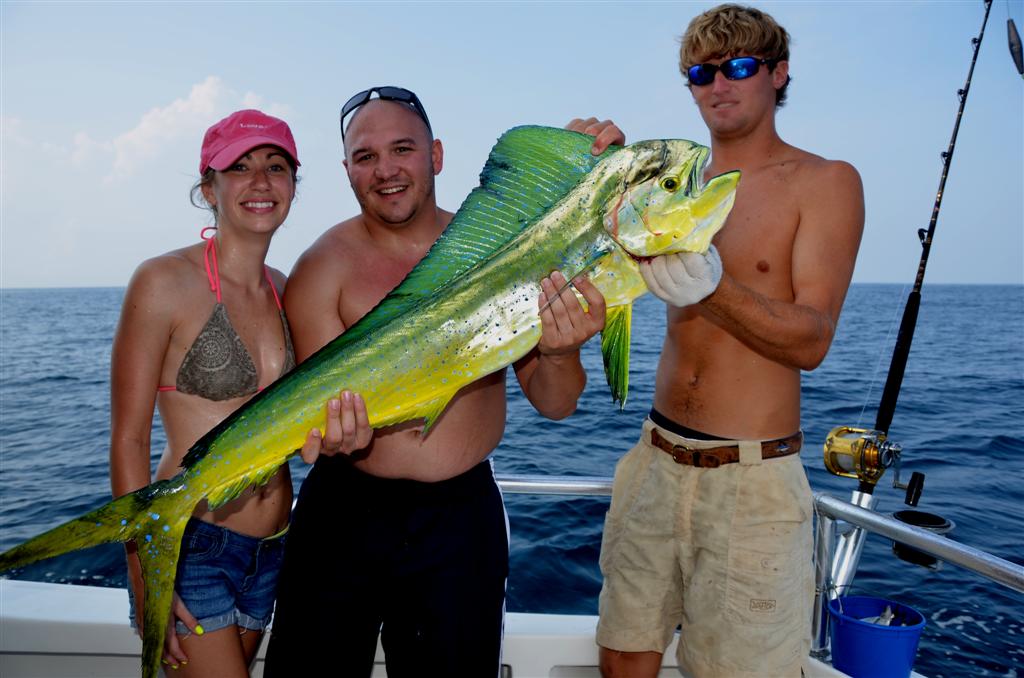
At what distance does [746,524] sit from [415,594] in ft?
3.90

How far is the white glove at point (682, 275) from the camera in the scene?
69.1 inches

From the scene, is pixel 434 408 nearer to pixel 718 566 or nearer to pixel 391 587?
pixel 391 587

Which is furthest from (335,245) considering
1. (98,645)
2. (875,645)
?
(875,645)

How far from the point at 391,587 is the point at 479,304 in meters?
1.11

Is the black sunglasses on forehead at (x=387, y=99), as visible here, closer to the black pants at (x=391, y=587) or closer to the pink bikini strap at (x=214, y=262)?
the pink bikini strap at (x=214, y=262)

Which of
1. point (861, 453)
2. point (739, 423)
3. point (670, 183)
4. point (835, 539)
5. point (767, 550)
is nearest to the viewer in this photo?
point (670, 183)

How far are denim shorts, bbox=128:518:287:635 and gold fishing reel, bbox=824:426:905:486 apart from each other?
2342 mm

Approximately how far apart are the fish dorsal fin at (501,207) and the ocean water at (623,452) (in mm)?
2452

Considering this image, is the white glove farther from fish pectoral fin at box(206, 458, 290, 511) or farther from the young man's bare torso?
fish pectoral fin at box(206, 458, 290, 511)

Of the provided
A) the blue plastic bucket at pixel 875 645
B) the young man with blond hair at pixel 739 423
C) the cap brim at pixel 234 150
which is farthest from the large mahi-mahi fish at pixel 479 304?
the blue plastic bucket at pixel 875 645

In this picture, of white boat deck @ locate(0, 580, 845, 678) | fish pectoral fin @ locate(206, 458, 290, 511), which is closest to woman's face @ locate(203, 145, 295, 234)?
fish pectoral fin @ locate(206, 458, 290, 511)

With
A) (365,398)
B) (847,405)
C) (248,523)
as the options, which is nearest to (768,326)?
(365,398)

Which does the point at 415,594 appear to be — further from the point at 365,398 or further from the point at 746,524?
the point at 746,524

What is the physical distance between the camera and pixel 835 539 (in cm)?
288
